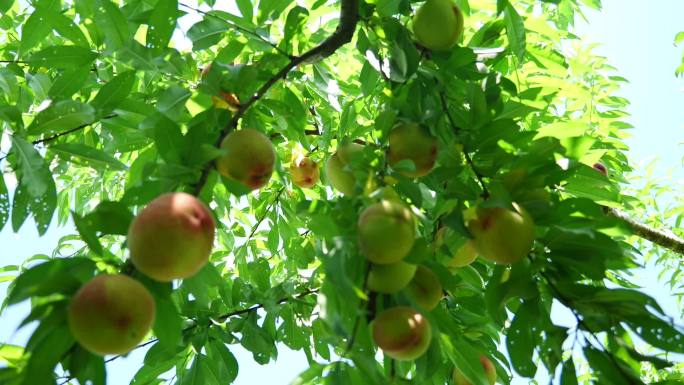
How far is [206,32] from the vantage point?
2023 mm

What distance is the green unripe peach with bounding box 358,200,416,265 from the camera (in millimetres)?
1251

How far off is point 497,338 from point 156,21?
1.68 m

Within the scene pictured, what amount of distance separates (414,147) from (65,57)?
131 centimetres

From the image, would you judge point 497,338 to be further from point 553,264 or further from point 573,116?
point 573,116

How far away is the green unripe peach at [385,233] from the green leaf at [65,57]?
1.35 meters

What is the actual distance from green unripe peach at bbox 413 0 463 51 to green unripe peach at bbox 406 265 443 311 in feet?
2.46

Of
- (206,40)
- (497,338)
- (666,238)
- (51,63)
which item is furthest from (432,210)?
(666,238)

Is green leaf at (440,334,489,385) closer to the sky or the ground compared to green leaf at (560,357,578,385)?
closer to the ground

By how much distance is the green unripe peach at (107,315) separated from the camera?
1.13 meters

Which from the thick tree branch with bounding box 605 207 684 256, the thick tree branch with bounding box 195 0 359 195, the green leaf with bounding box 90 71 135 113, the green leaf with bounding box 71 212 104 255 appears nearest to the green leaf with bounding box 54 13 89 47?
the green leaf with bounding box 90 71 135 113

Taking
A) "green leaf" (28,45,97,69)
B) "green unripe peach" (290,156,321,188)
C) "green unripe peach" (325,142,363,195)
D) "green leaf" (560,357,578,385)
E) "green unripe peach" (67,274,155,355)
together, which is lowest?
"green unripe peach" (290,156,321,188)

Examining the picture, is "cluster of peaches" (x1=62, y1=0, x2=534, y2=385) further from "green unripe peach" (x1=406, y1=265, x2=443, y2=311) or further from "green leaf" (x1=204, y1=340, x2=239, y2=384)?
"green leaf" (x1=204, y1=340, x2=239, y2=384)

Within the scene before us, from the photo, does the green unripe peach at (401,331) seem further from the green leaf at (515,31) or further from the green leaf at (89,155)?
the green leaf at (515,31)

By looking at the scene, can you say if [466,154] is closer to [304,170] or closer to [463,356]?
[463,356]
